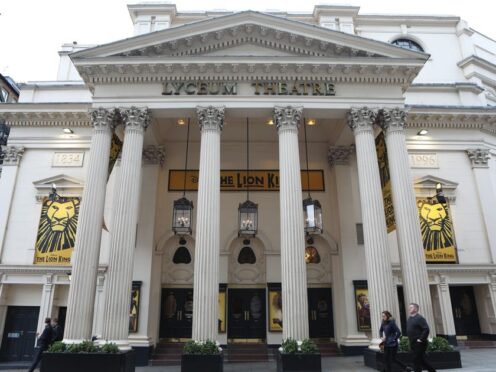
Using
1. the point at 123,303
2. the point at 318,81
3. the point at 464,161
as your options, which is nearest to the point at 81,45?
the point at 318,81

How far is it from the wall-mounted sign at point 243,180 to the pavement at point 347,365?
773 cm

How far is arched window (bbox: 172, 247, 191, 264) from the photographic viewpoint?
17438 millimetres

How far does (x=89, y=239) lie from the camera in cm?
1253

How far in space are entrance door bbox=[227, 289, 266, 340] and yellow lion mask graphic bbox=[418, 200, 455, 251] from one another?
7996mm

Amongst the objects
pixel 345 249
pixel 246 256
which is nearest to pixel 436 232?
pixel 345 249

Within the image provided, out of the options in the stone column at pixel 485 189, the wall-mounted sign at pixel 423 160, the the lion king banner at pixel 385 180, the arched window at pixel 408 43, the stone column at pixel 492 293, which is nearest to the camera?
the the lion king banner at pixel 385 180

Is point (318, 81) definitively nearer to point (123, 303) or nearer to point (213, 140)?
point (213, 140)

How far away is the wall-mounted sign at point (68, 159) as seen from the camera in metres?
17.6

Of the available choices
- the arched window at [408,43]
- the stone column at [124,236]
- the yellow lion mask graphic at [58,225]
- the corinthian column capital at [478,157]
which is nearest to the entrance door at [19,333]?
the yellow lion mask graphic at [58,225]

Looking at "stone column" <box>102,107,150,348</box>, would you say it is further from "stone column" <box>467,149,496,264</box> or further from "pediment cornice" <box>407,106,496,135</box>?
"stone column" <box>467,149,496,264</box>

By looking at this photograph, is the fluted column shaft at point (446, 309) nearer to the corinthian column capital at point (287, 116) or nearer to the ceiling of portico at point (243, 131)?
the ceiling of portico at point (243, 131)

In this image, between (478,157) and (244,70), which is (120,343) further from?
(478,157)

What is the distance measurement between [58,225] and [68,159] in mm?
3224

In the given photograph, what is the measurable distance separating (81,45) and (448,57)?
22.2 m
